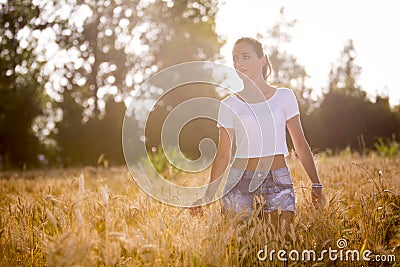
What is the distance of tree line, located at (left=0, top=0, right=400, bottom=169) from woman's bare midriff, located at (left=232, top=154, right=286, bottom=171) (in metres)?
15.2

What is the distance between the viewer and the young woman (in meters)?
3.54

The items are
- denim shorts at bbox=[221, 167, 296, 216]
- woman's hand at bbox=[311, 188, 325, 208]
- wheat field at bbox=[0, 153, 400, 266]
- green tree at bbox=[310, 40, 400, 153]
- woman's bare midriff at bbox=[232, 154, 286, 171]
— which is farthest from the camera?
green tree at bbox=[310, 40, 400, 153]

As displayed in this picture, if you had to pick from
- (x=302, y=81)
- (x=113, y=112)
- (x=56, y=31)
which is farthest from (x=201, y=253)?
(x=302, y=81)

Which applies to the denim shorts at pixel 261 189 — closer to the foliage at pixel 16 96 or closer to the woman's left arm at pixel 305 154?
the woman's left arm at pixel 305 154

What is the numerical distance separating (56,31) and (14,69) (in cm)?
311

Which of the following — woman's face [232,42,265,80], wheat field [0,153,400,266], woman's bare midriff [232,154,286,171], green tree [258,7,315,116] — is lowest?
wheat field [0,153,400,266]

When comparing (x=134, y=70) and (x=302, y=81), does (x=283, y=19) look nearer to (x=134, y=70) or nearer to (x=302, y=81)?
(x=302, y=81)

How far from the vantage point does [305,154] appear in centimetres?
353

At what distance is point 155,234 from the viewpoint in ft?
8.85

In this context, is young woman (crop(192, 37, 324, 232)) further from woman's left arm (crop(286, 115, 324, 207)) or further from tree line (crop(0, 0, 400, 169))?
tree line (crop(0, 0, 400, 169))

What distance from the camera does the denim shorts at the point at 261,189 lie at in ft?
11.4

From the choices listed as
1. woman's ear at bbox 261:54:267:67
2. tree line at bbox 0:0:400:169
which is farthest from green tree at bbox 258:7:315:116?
woman's ear at bbox 261:54:267:67

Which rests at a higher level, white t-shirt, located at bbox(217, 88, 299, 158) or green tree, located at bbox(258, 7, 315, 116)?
green tree, located at bbox(258, 7, 315, 116)

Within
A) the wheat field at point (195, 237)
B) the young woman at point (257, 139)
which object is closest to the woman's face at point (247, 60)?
the young woman at point (257, 139)
